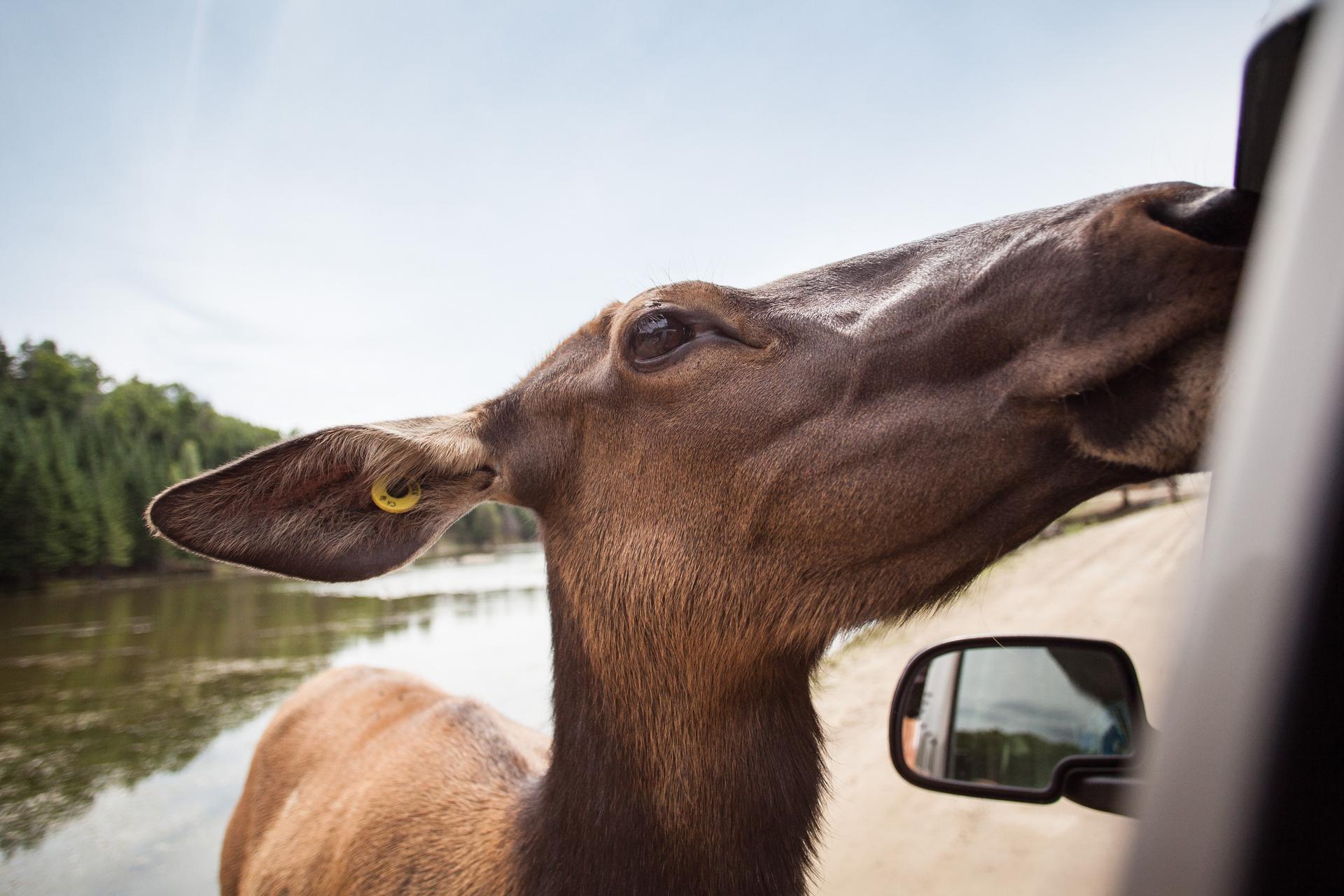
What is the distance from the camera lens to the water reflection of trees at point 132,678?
11812 millimetres

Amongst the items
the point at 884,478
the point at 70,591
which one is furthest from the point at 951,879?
the point at 70,591

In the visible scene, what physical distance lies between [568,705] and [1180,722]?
203cm

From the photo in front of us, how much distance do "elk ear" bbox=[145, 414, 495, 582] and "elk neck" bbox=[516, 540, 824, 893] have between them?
2.52 feet

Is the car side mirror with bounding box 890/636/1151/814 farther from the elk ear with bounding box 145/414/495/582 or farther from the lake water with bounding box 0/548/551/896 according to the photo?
the elk ear with bounding box 145/414/495/582

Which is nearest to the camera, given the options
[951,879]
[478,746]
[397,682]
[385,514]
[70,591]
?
[385,514]

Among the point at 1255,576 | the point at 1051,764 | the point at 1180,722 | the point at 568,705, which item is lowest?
the point at 1051,764

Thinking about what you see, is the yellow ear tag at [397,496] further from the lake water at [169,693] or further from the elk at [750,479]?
the lake water at [169,693]

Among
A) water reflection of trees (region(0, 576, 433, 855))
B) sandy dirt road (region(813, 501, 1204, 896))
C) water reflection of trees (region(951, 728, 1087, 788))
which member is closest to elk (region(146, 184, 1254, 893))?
sandy dirt road (region(813, 501, 1204, 896))

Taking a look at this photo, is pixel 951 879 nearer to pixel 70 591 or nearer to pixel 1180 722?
pixel 1180 722

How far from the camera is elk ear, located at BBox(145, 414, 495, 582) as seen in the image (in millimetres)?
2221

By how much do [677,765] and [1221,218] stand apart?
6.42 ft

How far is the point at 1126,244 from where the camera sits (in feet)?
4.83

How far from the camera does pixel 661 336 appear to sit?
2367 millimetres

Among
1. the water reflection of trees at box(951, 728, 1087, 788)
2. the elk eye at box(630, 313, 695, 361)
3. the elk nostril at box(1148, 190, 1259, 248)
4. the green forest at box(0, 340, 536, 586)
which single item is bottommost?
the water reflection of trees at box(951, 728, 1087, 788)
